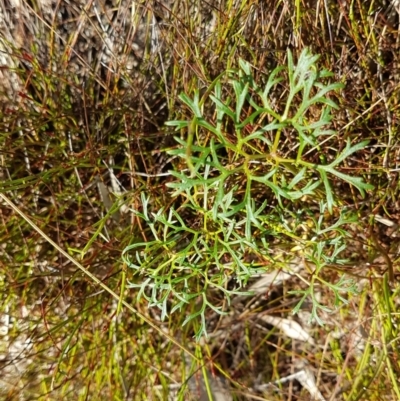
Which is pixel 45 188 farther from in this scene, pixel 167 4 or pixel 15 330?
pixel 167 4

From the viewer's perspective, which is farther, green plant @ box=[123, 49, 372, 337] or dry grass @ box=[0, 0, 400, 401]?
dry grass @ box=[0, 0, 400, 401]

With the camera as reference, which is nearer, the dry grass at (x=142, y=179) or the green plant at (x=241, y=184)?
the green plant at (x=241, y=184)

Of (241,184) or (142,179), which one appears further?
(142,179)

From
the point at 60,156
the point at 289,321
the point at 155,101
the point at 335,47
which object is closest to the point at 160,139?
the point at 155,101
